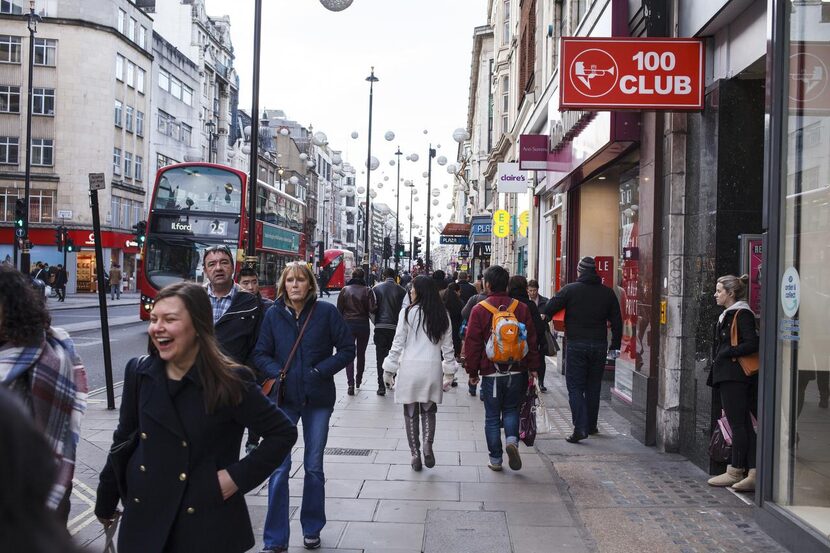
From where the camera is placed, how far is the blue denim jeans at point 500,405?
23.8ft

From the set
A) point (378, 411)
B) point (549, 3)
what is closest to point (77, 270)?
point (549, 3)

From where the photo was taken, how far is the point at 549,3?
57.3ft

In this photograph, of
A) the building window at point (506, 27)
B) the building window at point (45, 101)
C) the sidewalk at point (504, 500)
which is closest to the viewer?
the sidewalk at point (504, 500)

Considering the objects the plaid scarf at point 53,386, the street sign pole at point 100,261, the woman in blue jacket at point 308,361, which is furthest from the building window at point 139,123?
the plaid scarf at point 53,386

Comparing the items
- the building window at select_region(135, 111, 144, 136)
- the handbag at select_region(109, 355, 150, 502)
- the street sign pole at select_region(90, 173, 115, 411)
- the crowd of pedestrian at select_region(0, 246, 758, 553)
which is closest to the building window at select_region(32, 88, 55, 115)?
the building window at select_region(135, 111, 144, 136)

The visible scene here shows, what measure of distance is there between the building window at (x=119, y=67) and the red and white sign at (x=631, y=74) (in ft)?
147

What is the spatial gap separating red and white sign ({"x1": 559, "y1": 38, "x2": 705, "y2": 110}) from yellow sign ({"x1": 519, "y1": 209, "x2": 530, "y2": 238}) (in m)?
14.3

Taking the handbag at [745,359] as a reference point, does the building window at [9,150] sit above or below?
above

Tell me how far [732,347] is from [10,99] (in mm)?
47539

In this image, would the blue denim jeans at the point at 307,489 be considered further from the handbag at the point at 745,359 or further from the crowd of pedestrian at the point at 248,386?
the handbag at the point at 745,359

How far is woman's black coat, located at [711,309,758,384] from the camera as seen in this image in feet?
20.8

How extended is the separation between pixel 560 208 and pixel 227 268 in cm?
1131

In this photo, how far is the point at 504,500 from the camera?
629 centimetres

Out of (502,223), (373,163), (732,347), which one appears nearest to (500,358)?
(732,347)
